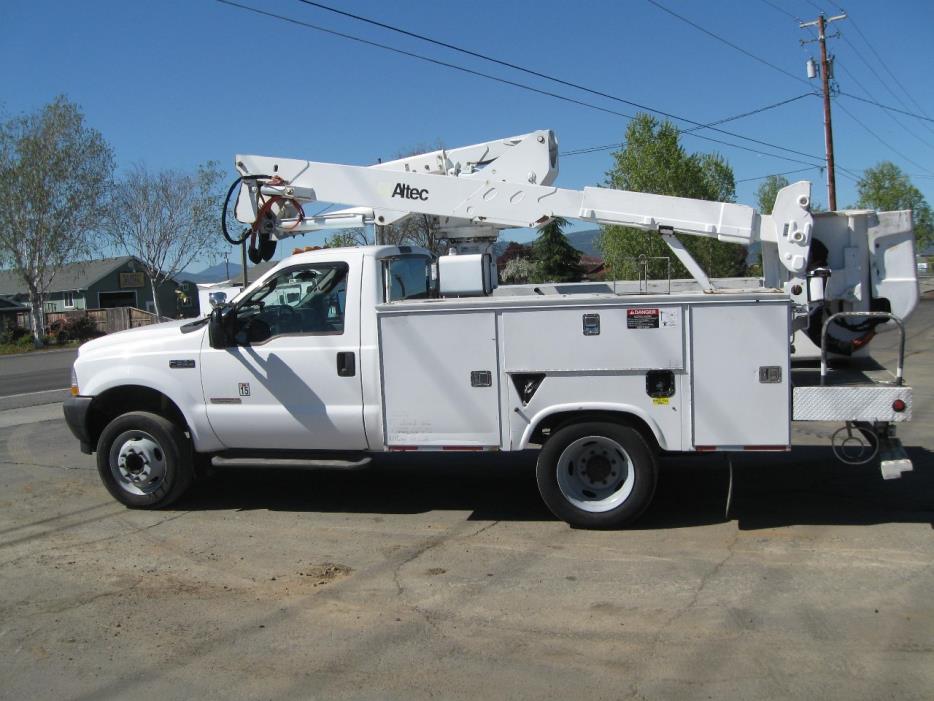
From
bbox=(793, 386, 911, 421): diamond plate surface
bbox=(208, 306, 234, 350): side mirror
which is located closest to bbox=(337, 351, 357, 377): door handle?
bbox=(208, 306, 234, 350): side mirror

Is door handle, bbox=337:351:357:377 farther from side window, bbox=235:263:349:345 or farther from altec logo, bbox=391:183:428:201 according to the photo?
altec logo, bbox=391:183:428:201

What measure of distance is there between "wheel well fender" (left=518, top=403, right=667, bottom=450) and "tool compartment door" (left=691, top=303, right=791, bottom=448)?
0.36 metres

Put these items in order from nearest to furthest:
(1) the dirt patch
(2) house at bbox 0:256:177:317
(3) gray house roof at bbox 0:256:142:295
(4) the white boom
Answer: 1. (1) the dirt patch
2. (4) the white boom
3. (3) gray house roof at bbox 0:256:142:295
4. (2) house at bbox 0:256:177:317

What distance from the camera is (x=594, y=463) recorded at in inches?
252

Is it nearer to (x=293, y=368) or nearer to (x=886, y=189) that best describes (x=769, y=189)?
(x=886, y=189)

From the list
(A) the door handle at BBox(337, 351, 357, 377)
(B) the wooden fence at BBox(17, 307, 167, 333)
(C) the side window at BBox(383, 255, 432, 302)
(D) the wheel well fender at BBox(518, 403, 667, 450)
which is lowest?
(D) the wheel well fender at BBox(518, 403, 667, 450)

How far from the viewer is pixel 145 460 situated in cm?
725

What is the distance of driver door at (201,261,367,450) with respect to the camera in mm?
6758

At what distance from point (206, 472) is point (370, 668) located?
388 centimetres

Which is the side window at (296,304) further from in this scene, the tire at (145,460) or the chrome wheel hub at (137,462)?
the chrome wheel hub at (137,462)

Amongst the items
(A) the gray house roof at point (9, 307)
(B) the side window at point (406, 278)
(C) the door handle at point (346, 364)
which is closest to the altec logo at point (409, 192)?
(B) the side window at point (406, 278)

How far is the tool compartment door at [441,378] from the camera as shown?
6.34 meters

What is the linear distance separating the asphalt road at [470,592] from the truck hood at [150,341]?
1483 millimetres

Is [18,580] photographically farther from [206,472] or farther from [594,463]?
[594,463]
